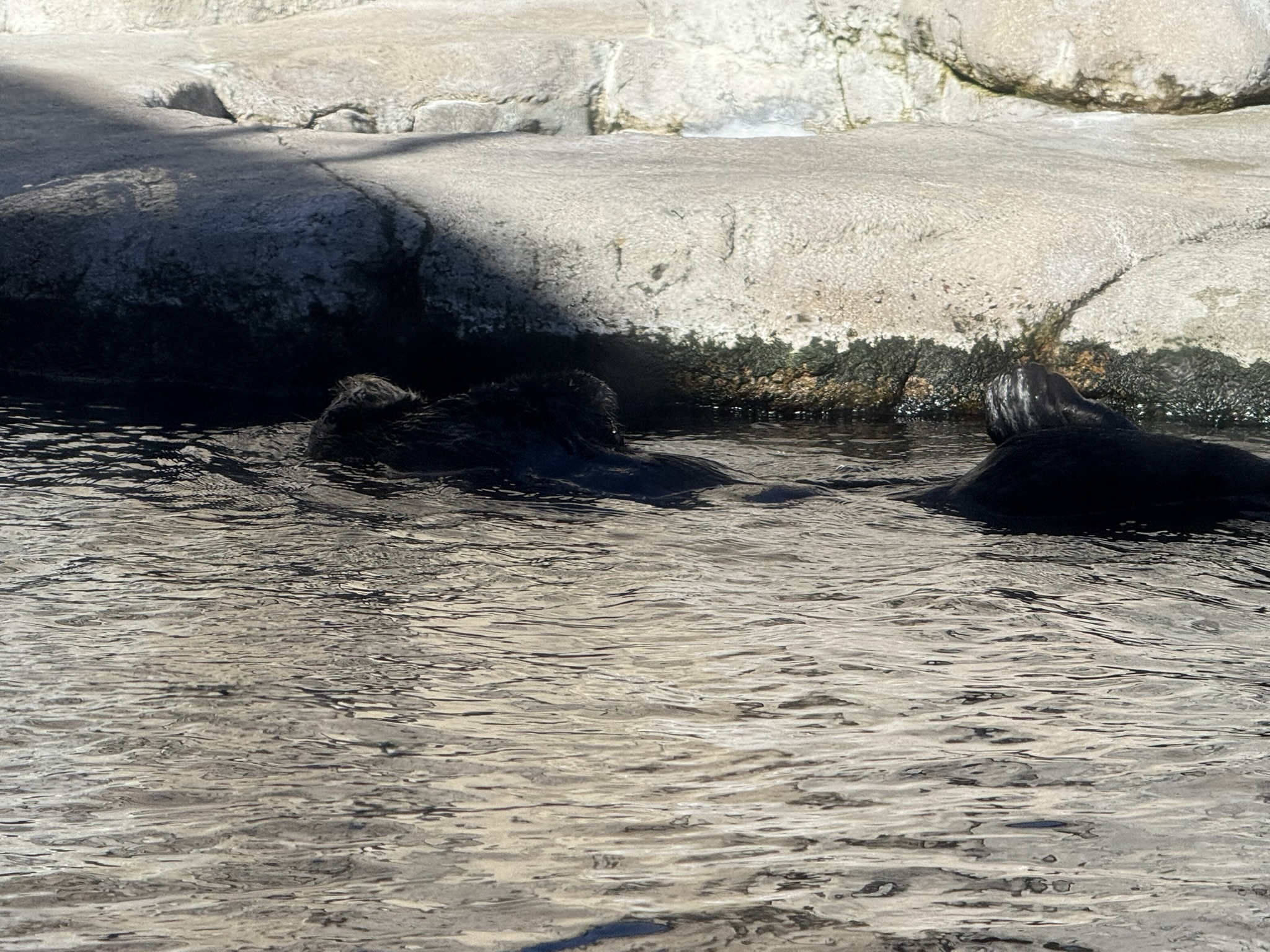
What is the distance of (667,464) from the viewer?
3.54m

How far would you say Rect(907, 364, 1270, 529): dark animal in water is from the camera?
3.23 m

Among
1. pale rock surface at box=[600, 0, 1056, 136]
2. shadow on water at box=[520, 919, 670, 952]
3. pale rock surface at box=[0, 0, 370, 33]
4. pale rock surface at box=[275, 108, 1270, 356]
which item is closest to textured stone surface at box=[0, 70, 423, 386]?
pale rock surface at box=[275, 108, 1270, 356]

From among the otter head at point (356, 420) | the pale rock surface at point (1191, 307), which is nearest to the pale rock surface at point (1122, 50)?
the pale rock surface at point (1191, 307)

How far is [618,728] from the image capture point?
192 cm

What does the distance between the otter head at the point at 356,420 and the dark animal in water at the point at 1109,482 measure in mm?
1399

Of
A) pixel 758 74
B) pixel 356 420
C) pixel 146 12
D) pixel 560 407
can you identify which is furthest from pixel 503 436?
pixel 146 12

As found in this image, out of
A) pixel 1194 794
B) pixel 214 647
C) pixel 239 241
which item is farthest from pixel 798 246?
pixel 1194 794

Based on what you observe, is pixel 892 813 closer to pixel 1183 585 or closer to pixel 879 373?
pixel 1183 585

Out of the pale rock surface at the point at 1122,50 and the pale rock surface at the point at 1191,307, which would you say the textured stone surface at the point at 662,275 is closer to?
the pale rock surface at the point at 1191,307

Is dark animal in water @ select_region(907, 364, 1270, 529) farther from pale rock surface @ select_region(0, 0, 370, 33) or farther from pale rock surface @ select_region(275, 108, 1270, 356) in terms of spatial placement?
pale rock surface @ select_region(0, 0, 370, 33)

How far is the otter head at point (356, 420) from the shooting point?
3645 mm

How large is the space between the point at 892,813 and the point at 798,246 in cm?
306

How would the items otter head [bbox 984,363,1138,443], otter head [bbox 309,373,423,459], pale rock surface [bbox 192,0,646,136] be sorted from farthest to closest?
pale rock surface [bbox 192,0,646,136], otter head [bbox 309,373,423,459], otter head [bbox 984,363,1138,443]

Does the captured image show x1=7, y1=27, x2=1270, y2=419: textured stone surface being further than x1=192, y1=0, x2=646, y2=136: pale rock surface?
No
